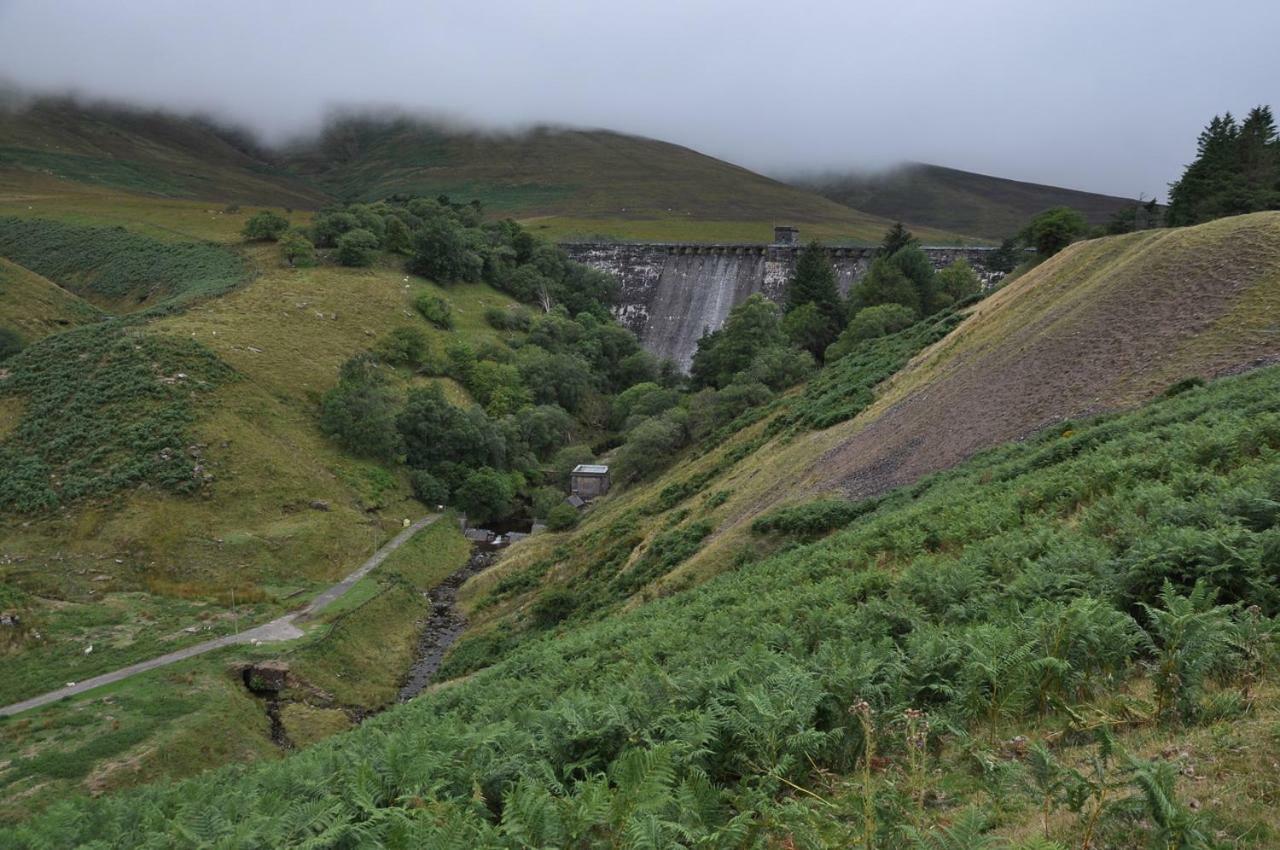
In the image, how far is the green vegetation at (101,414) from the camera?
46469mm

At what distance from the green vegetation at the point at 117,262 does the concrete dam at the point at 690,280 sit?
4802 centimetres

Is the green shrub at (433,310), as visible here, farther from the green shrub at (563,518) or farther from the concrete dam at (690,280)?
the green shrub at (563,518)

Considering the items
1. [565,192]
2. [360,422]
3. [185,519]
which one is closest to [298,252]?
[360,422]

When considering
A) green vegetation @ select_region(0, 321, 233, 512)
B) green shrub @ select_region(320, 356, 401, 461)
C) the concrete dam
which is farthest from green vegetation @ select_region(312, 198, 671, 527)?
green vegetation @ select_region(0, 321, 233, 512)

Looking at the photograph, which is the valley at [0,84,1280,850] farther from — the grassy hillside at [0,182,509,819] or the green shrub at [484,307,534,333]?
the green shrub at [484,307,534,333]

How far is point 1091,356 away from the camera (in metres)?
24.1

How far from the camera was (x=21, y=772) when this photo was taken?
2330 cm

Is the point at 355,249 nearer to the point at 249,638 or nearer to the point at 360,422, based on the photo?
the point at 360,422

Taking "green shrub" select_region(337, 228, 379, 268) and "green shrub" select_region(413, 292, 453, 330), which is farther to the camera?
"green shrub" select_region(337, 228, 379, 268)

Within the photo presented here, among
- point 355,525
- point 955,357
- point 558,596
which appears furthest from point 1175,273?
point 355,525

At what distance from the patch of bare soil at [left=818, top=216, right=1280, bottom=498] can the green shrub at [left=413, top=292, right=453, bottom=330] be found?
58918 millimetres

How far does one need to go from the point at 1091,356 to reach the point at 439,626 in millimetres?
33500

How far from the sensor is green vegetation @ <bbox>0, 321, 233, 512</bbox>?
46.5 meters

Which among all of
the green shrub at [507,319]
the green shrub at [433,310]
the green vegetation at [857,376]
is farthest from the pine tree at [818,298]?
the green shrub at [433,310]
